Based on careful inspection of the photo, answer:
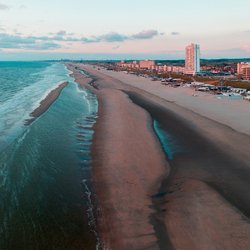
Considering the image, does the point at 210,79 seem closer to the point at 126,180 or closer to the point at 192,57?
the point at 192,57

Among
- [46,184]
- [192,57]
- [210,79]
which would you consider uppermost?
[192,57]

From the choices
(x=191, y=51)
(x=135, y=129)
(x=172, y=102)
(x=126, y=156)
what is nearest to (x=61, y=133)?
(x=135, y=129)

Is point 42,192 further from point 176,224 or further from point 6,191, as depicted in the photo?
point 176,224

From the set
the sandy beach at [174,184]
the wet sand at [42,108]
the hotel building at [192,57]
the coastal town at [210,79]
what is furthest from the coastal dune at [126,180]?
the hotel building at [192,57]

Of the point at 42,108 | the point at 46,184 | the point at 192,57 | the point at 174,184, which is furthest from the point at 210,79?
the point at 46,184

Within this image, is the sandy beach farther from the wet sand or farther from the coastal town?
the coastal town

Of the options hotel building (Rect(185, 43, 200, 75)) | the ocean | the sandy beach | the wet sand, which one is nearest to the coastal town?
hotel building (Rect(185, 43, 200, 75))

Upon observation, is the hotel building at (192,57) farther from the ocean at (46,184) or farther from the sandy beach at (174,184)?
the ocean at (46,184)
